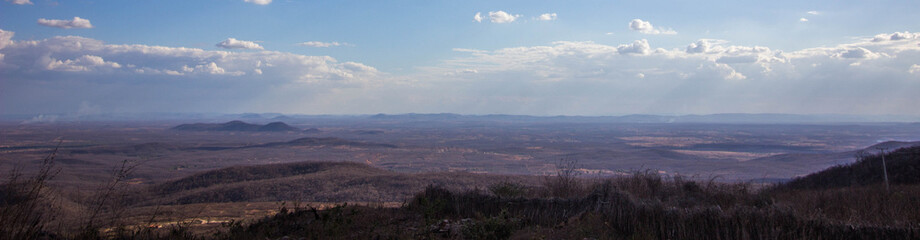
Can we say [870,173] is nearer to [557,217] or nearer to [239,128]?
[557,217]

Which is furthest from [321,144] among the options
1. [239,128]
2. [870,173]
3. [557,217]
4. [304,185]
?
[557,217]

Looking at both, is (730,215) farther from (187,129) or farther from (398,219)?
(187,129)

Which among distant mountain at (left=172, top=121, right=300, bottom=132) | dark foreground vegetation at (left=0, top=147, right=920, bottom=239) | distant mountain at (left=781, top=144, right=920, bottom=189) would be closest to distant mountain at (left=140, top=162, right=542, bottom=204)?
distant mountain at (left=781, top=144, right=920, bottom=189)

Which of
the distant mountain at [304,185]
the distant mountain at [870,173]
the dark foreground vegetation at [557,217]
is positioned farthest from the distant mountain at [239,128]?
the dark foreground vegetation at [557,217]

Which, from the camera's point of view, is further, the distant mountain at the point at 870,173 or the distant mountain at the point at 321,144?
the distant mountain at the point at 321,144

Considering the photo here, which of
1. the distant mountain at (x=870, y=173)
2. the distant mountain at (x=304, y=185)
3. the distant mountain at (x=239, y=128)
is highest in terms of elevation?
the distant mountain at (x=870, y=173)

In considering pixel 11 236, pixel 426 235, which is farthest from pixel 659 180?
pixel 11 236

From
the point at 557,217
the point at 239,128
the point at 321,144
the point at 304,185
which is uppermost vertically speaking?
the point at 557,217

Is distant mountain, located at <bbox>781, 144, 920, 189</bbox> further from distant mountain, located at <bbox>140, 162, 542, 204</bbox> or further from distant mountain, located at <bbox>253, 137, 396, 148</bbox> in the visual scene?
distant mountain, located at <bbox>253, 137, 396, 148</bbox>

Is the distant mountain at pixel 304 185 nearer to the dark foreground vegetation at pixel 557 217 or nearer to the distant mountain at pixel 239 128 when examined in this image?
the dark foreground vegetation at pixel 557 217
